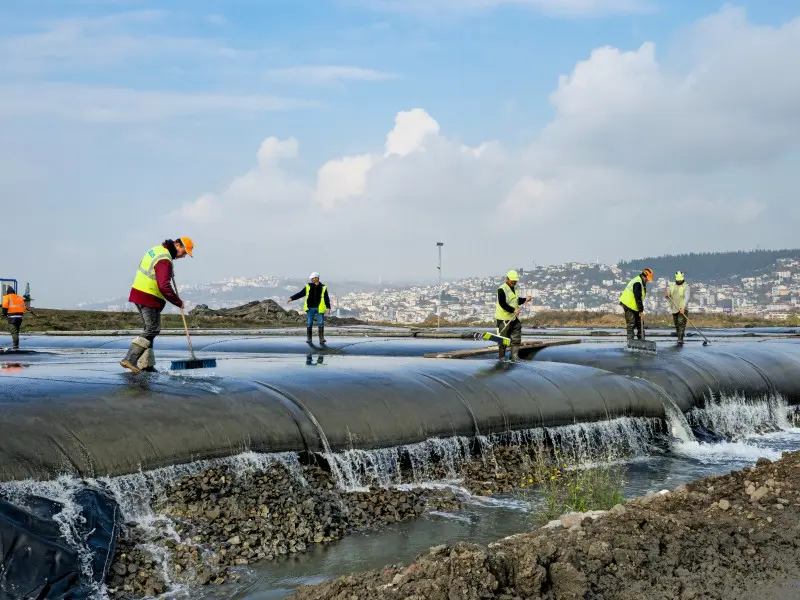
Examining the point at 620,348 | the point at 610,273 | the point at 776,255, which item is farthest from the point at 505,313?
the point at 776,255

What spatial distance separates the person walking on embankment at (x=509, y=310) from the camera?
1770 centimetres

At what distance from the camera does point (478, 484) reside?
11000 mm

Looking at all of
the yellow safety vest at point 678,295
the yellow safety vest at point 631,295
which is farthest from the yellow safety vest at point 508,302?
the yellow safety vest at point 678,295

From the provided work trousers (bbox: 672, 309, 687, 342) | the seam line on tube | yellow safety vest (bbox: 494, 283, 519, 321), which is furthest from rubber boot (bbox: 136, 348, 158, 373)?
work trousers (bbox: 672, 309, 687, 342)

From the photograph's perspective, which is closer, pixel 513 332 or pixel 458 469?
pixel 458 469

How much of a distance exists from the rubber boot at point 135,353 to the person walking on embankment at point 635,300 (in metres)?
12.3

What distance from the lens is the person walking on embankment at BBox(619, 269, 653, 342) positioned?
20.4 meters

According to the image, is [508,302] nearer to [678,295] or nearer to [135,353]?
[678,295]

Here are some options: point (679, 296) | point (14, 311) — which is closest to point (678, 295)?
point (679, 296)

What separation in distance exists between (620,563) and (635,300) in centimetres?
1498

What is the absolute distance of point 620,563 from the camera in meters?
→ 6.27

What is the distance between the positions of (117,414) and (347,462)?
2916 millimetres

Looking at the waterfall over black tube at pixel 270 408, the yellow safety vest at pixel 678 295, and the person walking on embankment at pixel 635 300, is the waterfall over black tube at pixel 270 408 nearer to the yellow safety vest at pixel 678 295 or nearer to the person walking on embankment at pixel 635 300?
the person walking on embankment at pixel 635 300

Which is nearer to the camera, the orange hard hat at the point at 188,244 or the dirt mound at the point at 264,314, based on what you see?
the orange hard hat at the point at 188,244
